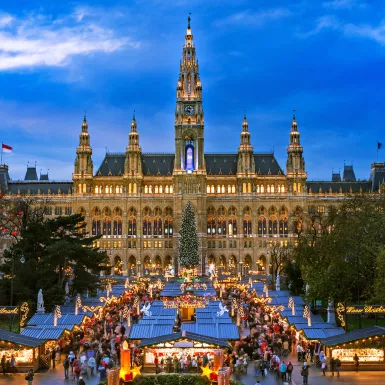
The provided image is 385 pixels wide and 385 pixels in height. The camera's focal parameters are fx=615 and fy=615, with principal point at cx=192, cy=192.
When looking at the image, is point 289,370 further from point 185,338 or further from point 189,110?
Answer: point 189,110

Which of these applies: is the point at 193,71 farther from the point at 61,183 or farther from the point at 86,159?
the point at 61,183

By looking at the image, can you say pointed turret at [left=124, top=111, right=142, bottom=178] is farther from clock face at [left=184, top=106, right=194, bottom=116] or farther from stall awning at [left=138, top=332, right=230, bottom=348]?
stall awning at [left=138, top=332, right=230, bottom=348]

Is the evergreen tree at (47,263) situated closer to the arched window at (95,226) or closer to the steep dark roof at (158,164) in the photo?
the arched window at (95,226)

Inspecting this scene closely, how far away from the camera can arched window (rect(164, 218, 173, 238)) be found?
121 m

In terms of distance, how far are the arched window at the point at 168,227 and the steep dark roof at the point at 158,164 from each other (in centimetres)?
976

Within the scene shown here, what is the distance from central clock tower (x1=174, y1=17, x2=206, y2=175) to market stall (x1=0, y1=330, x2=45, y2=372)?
8305 cm

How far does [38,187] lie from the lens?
130m

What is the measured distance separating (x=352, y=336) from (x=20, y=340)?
19.7 metres

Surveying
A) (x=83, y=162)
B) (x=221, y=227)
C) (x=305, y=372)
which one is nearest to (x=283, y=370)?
(x=305, y=372)

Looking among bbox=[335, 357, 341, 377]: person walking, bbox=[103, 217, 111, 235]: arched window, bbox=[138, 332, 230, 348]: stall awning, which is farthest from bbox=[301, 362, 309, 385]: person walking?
bbox=[103, 217, 111, 235]: arched window

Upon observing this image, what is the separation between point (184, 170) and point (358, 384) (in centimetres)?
8785

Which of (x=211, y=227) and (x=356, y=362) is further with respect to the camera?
(x=211, y=227)

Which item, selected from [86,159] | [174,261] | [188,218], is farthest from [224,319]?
[86,159]

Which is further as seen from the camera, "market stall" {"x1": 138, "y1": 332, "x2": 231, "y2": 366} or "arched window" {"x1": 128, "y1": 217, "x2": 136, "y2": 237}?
"arched window" {"x1": 128, "y1": 217, "x2": 136, "y2": 237}
